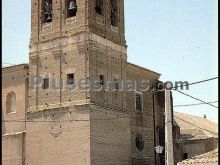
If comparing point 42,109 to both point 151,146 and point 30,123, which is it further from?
point 151,146

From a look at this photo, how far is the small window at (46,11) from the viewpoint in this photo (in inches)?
1181

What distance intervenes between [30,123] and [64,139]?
2720 millimetres

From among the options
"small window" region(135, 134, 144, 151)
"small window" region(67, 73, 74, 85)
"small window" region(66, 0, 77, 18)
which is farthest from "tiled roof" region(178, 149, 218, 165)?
"small window" region(66, 0, 77, 18)

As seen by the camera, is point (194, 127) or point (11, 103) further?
point (194, 127)

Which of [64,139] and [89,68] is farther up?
[89,68]

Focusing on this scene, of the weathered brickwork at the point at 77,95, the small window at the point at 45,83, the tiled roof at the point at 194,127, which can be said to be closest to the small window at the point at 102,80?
the weathered brickwork at the point at 77,95

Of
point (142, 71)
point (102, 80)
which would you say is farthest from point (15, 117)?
point (142, 71)

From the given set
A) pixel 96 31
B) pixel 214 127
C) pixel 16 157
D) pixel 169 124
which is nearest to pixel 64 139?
pixel 16 157

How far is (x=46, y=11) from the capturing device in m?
30.1

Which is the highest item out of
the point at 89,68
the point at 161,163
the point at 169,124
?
the point at 89,68

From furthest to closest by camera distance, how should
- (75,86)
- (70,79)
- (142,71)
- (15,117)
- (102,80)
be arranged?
(142,71), (15,117), (102,80), (70,79), (75,86)

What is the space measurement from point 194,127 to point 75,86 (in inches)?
617

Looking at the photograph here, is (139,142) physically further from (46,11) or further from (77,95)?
(46,11)

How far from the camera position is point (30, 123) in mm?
29188
